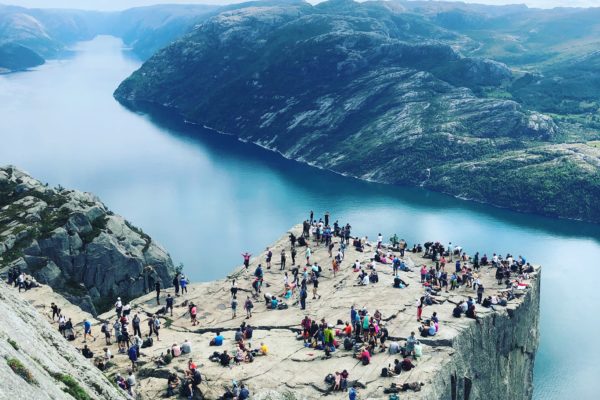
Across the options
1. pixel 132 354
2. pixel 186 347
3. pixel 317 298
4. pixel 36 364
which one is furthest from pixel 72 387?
pixel 317 298

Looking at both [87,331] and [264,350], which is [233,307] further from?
[87,331]

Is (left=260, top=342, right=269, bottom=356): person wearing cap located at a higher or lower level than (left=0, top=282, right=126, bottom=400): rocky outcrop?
lower

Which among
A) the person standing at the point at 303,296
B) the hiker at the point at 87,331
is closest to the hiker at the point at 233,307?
the person standing at the point at 303,296

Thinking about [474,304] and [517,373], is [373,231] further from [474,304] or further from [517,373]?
[474,304]

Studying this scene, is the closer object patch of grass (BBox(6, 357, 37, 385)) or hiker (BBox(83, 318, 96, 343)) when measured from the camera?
patch of grass (BBox(6, 357, 37, 385))

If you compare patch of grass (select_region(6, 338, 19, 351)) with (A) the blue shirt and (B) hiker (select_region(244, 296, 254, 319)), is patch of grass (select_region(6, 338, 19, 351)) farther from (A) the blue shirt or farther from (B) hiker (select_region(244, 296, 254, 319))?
(B) hiker (select_region(244, 296, 254, 319))

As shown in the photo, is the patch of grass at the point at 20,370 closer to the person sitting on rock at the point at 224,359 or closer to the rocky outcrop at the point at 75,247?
the person sitting on rock at the point at 224,359

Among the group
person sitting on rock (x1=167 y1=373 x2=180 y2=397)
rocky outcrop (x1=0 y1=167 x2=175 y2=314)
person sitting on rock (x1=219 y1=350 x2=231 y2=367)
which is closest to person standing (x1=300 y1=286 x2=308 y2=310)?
person sitting on rock (x1=219 y1=350 x2=231 y2=367)
